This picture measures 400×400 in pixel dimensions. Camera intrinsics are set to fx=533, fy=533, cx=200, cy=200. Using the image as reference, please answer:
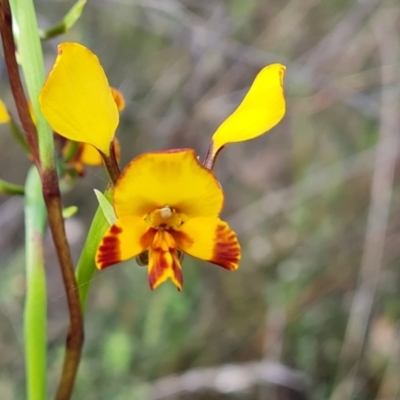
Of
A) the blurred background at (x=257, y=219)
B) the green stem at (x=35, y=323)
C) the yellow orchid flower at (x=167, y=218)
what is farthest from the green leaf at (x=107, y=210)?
the blurred background at (x=257, y=219)

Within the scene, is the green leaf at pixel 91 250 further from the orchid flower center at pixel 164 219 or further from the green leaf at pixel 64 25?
the green leaf at pixel 64 25

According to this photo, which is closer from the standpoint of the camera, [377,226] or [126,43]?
[377,226]

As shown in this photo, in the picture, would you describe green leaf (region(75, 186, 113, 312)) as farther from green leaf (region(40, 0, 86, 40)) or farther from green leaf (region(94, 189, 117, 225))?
green leaf (region(40, 0, 86, 40))

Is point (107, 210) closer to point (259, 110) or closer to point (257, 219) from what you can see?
point (259, 110)

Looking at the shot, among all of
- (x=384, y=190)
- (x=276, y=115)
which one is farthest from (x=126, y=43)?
(x=276, y=115)

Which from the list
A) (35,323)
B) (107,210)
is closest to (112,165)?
(107,210)

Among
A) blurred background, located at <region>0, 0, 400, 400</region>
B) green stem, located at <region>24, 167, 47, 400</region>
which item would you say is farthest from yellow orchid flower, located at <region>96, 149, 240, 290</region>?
blurred background, located at <region>0, 0, 400, 400</region>

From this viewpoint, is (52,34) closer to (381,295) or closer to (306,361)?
(306,361)
